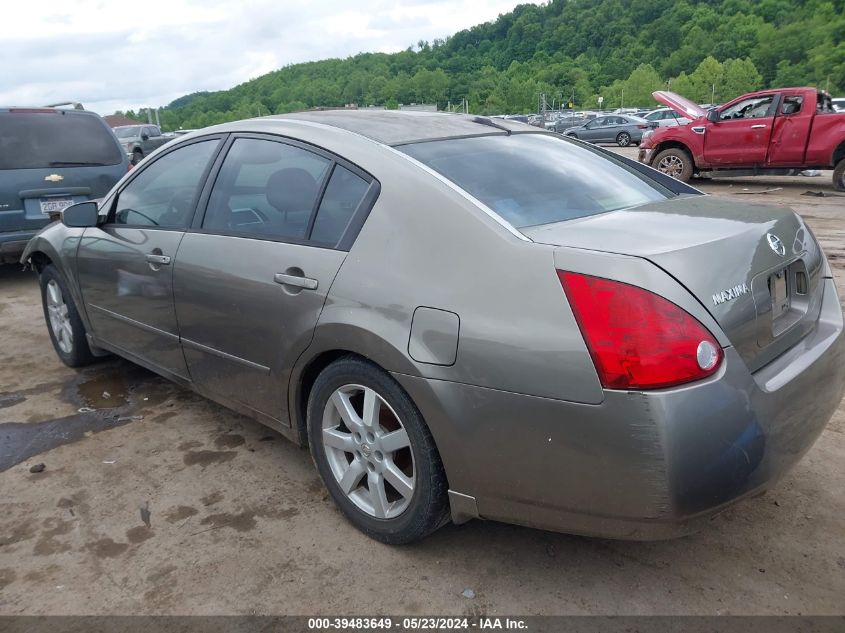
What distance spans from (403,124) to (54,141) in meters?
5.40

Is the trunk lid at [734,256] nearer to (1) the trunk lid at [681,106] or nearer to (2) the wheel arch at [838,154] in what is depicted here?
(2) the wheel arch at [838,154]

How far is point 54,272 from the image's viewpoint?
4.50 meters

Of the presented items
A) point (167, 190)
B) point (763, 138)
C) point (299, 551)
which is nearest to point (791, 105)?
point (763, 138)

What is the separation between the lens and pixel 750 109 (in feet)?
41.1

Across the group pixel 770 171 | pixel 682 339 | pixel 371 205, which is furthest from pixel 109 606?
pixel 770 171

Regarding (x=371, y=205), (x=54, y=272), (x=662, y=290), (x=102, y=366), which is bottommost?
(x=102, y=366)

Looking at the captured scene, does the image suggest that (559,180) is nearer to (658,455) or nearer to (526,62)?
(658,455)

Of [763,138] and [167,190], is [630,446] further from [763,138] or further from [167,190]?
[763,138]

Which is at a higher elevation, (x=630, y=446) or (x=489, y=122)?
(x=489, y=122)

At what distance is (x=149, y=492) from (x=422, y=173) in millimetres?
1832

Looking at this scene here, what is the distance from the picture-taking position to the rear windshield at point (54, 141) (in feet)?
21.8

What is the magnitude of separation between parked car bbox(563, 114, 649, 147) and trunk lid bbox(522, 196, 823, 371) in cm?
2726

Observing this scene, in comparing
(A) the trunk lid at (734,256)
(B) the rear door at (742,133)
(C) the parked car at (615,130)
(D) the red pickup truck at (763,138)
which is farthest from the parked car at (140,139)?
(A) the trunk lid at (734,256)

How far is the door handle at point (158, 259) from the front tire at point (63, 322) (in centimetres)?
126
